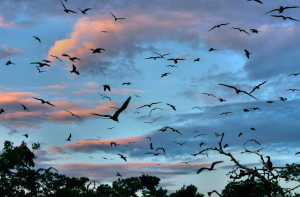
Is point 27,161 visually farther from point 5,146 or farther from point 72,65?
point 72,65

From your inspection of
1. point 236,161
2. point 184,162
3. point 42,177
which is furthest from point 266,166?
point 42,177

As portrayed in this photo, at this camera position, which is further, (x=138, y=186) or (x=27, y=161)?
(x=138, y=186)

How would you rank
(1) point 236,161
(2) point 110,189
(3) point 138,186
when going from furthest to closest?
(3) point 138,186 → (2) point 110,189 → (1) point 236,161

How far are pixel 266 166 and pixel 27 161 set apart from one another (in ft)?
136

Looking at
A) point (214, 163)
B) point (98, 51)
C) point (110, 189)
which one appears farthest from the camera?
point (110, 189)

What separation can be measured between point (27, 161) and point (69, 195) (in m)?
8.09

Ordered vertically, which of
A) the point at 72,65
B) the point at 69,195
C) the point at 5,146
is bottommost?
the point at 69,195

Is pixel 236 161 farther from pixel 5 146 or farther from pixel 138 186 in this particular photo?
pixel 138 186

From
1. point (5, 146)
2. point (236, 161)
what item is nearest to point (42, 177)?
point (5, 146)

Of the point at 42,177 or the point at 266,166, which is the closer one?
the point at 266,166

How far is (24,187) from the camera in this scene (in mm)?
40062

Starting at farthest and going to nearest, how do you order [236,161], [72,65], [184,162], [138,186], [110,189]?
[138,186]
[110,189]
[72,65]
[184,162]
[236,161]

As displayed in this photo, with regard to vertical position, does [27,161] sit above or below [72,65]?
below

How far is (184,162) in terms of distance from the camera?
420 inches
